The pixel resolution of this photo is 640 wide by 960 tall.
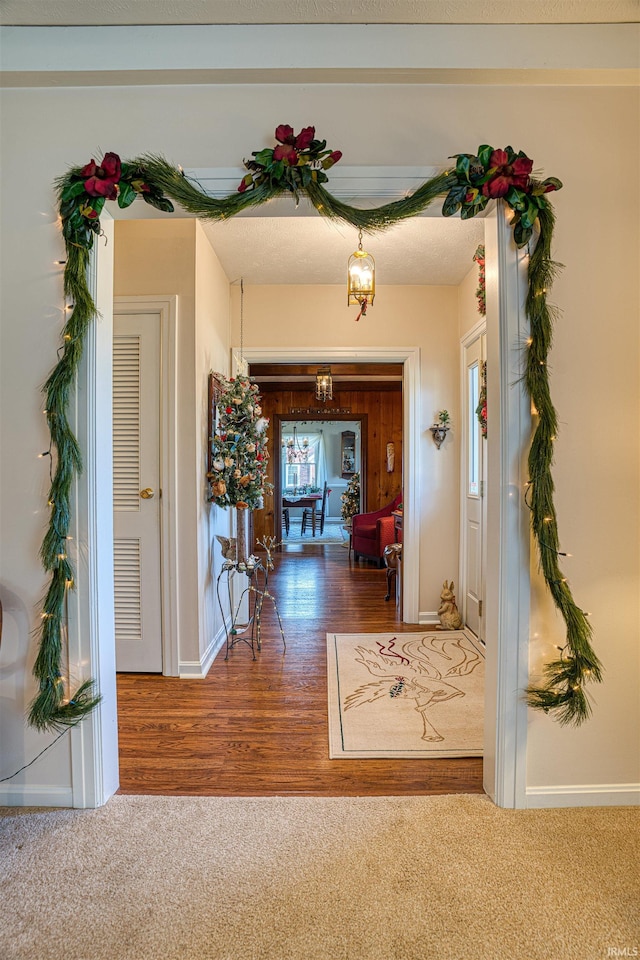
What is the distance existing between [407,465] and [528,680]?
2.45 m

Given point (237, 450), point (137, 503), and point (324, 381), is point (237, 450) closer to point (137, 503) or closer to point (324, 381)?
point (137, 503)

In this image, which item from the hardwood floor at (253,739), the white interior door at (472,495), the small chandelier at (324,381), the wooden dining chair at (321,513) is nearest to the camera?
the hardwood floor at (253,739)

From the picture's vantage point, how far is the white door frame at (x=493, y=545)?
1788 millimetres

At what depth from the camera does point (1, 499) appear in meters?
1.85

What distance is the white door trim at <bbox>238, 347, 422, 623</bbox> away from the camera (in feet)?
13.3

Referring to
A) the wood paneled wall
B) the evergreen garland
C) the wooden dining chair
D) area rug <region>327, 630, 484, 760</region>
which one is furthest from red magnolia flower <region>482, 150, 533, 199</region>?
the wooden dining chair

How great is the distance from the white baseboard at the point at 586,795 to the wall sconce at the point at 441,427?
2701mm

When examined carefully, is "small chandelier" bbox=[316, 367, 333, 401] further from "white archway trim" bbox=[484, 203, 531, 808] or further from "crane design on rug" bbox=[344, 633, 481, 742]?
"white archway trim" bbox=[484, 203, 531, 808]

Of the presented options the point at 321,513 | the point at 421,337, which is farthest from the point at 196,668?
the point at 321,513

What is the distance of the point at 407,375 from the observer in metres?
4.10

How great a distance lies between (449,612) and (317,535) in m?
6.12

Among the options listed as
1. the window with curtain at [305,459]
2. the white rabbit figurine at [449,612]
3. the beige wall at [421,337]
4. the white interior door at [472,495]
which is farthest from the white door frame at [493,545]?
the window with curtain at [305,459]

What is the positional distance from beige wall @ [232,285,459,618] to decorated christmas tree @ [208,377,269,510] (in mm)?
903

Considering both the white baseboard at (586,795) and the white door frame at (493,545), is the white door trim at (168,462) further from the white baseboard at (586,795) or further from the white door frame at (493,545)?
the white baseboard at (586,795)
